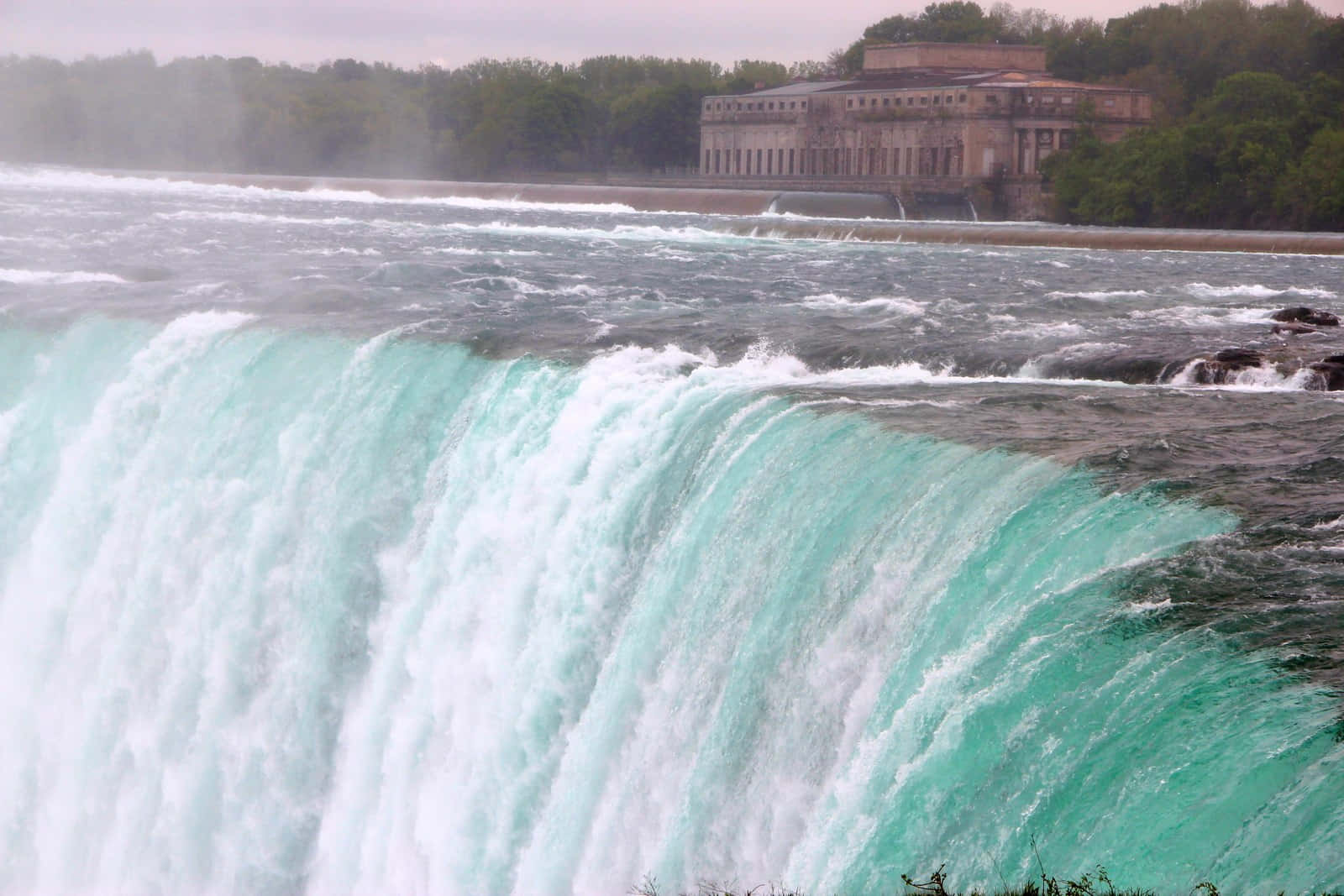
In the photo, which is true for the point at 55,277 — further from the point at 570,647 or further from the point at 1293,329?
the point at 1293,329

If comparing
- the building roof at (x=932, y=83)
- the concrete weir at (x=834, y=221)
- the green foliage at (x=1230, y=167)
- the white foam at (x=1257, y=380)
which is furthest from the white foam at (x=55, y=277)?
the building roof at (x=932, y=83)

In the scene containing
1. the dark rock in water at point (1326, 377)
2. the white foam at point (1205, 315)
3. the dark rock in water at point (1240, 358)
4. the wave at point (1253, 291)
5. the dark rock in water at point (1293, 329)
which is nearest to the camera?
the dark rock in water at point (1326, 377)

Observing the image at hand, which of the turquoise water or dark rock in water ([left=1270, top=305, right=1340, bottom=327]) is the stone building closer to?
dark rock in water ([left=1270, top=305, right=1340, bottom=327])

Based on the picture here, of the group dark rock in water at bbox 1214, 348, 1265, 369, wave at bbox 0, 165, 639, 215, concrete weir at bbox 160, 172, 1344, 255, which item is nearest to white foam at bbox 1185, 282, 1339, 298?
dark rock in water at bbox 1214, 348, 1265, 369

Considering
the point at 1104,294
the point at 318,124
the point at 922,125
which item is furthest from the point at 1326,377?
the point at 318,124

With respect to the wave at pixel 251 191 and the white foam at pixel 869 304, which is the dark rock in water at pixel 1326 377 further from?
the wave at pixel 251 191
